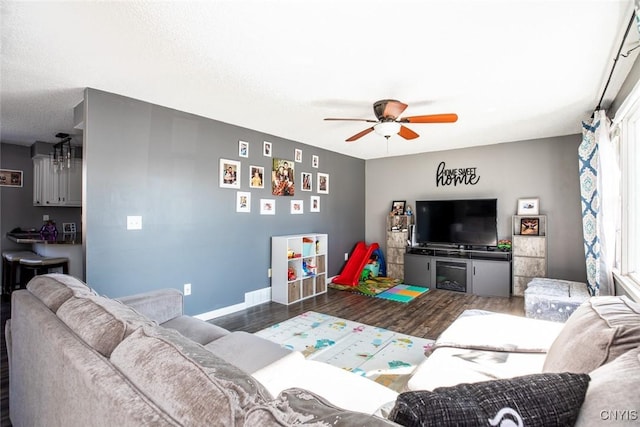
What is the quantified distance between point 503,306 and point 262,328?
10.4ft

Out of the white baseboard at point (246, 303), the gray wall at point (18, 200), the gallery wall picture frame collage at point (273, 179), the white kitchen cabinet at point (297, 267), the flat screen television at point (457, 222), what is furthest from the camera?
the flat screen television at point (457, 222)

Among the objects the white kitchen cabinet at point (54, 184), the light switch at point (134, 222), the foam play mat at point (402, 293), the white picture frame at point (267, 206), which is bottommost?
the foam play mat at point (402, 293)

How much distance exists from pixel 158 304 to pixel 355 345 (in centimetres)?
174

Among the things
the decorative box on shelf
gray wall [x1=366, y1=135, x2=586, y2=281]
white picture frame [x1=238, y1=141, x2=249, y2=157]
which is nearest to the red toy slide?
the decorative box on shelf

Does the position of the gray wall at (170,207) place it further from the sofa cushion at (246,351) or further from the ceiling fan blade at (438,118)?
the ceiling fan blade at (438,118)

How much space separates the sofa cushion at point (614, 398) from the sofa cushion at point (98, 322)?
125cm

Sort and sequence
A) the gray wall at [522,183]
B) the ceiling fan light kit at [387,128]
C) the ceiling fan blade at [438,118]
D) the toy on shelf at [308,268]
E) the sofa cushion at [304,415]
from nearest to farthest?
the sofa cushion at [304,415] < the ceiling fan blade at [438,118] < the ceiling fan light kit at [387,128] < the gray wall at [522,183] < the toy on shelf at [308,268]

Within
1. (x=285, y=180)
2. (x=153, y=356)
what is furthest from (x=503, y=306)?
(x=153, y=356)

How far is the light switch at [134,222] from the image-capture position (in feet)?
9.73

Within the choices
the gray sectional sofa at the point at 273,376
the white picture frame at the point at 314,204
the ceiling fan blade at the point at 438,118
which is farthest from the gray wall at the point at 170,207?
the ceiling fan blade at the point at 438,118

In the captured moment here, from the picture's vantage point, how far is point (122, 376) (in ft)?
2.71

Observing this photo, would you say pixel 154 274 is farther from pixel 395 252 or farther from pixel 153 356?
pixel 395 252

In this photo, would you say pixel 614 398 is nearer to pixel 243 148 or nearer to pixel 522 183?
pixel 243 148

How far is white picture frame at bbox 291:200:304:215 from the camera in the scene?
475cm
